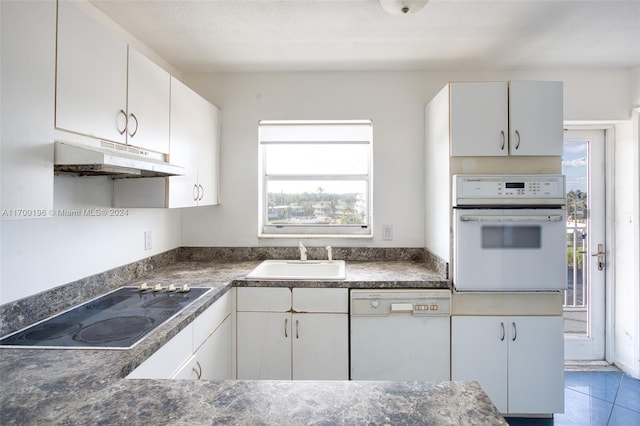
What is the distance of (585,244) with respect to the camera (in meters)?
2.90

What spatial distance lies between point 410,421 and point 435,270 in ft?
5.71

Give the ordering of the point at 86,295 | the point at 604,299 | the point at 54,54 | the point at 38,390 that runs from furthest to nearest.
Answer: the point at 604,299
the point at 86,295
the point at 54,54
the point at 38,390

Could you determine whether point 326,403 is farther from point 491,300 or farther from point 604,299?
point 604,299

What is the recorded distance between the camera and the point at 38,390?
91 cm

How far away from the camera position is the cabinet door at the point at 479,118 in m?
2.10

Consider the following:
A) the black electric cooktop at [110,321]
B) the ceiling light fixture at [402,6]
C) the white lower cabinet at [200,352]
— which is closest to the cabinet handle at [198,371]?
the white lower cabinet at [200,352]

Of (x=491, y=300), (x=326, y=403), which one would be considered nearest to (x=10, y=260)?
(x=326, y=403)

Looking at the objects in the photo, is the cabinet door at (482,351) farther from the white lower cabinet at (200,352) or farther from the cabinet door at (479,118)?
the white lower cabinet at (200,352)

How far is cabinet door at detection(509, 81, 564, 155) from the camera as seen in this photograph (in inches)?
82.8

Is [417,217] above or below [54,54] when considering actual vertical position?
below

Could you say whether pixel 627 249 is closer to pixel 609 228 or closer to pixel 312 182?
pixel 609 228

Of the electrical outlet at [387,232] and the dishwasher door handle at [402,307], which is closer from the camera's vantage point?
the dishwasher door handle at [402,307]

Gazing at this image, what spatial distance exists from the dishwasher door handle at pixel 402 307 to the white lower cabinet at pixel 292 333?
29 centimetres

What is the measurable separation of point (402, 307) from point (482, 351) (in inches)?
22.1
